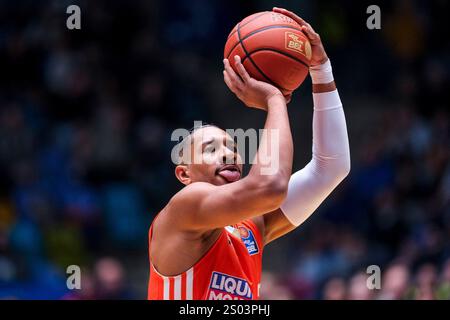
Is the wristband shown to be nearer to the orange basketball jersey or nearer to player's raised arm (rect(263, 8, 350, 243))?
player's raised arm (rect(263, 8, 350, 243))

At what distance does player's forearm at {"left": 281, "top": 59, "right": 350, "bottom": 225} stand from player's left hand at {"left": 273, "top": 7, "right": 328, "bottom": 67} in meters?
0.13

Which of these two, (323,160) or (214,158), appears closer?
(214,158)

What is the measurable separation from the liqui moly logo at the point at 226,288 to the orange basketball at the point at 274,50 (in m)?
0.92

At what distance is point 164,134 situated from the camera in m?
11.6

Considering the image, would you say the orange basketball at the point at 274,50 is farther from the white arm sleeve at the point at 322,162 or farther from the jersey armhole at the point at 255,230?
the jersey armhole at the point at 255,230

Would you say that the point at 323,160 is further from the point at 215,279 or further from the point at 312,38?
the point at 215,279

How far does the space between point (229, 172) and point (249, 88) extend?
422mm

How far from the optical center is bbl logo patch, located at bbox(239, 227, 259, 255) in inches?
168

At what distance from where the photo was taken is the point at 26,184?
10492mm

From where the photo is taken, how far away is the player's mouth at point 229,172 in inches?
162

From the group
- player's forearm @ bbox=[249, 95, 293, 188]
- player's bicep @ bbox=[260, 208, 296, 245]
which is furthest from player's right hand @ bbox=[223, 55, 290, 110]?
player's bicep @ bbox=[260, 208, 296, 245]

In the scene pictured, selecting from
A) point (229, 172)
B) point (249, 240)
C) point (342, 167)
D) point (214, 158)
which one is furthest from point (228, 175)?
point (342, 167)
